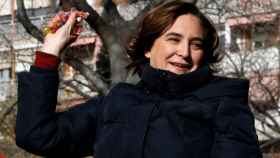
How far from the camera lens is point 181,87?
280 cm

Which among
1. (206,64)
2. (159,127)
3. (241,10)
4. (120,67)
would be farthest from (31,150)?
(241,10)

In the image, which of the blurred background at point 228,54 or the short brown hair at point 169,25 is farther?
the blurred background at point 228,54

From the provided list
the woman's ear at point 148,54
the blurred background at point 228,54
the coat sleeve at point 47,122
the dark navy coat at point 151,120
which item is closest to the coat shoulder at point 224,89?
the dark navy coat at point 151,120

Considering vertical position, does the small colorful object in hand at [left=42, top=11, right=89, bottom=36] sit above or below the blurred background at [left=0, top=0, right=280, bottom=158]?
above

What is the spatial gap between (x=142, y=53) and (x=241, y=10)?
17253mm

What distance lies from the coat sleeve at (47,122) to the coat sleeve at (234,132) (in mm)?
436

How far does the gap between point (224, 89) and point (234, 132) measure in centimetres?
14

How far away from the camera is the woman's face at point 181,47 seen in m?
2.82

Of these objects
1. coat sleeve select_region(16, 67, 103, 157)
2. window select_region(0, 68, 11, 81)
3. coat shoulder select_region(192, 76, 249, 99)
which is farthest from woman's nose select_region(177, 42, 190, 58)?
window select_region(0, 68, 11, 81)

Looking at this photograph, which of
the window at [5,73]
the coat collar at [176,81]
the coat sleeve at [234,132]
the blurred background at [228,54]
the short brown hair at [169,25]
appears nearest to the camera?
the coat sleeve at [234,132]

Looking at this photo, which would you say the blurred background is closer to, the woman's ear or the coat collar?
the woman's ear

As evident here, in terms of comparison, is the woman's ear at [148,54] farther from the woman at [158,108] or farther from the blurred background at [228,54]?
the blurred background at [228,54]

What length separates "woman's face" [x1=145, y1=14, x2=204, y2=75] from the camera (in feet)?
9.27

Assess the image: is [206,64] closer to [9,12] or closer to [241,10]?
[241,10]
